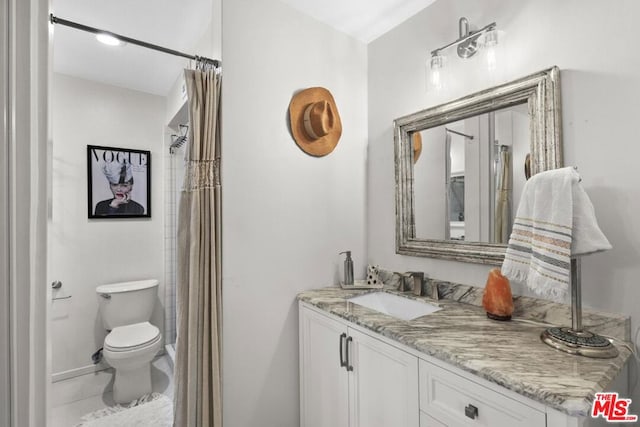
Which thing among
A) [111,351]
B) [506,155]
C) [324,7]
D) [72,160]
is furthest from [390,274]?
[72,160]

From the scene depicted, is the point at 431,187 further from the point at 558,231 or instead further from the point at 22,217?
the point at 22,217

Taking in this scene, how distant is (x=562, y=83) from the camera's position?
118cm

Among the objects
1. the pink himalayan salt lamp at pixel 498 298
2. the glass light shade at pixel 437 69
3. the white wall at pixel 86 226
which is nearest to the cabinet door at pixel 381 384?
the pink himalayan salt lamp at pixel 498 298

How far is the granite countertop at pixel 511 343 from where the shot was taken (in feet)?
2.45

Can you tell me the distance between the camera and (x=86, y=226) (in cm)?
253

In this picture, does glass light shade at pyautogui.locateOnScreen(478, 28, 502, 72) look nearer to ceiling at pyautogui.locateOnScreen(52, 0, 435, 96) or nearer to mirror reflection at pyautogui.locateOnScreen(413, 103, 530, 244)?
mirror reflection at pyautogui.locateOnScreen(413, 103, 530, 244)

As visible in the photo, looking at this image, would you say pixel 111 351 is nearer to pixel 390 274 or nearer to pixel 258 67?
pixel 390 274

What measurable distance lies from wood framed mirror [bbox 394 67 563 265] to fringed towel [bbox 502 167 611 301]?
0.30 meters

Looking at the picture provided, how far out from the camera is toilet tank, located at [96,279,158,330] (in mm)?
2430

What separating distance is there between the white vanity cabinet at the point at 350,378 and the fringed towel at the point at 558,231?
511mm

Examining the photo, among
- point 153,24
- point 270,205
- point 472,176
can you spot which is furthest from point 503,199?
point 153,24

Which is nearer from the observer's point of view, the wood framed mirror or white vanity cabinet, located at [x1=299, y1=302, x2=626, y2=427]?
white vanity cabinet, located at [x1=299, y1=302, x2=626, y2=427]

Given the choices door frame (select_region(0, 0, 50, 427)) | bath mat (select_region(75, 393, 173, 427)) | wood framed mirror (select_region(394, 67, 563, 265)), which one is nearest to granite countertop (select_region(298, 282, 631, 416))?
wood framed mirror (select_region(394, 67, 563, 265))

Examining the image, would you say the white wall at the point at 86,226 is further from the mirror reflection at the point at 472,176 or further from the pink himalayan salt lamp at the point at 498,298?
the pink himalayan salt lamp at the point at 498,298
